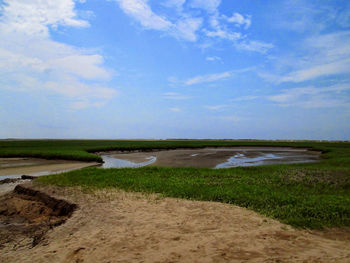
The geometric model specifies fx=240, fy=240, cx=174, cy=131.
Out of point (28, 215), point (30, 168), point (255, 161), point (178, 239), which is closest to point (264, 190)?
point (178, 239)

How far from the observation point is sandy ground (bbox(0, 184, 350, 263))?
589 centimetres

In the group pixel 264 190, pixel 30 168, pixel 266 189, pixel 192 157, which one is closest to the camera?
pixel 264 190

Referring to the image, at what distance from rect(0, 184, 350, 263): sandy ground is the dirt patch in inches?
15.3

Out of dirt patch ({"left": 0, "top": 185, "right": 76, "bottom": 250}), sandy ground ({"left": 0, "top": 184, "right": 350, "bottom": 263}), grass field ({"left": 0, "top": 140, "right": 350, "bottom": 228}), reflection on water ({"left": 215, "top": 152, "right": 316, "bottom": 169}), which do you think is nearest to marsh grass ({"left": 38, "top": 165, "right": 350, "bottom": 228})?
grass field ({"left": 0, "top": 140, "right": 350, "bottom": 228})

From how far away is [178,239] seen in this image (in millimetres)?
6848

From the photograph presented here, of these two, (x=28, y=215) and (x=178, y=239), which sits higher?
(x=178, y=239)

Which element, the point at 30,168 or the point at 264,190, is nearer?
the point at 264,190

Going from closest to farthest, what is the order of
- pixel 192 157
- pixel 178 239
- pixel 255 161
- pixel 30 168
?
pixel 178 239, pixel 30 168, pixel 255 161, pixel 192 157

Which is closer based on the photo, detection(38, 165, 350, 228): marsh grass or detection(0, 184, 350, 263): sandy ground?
detection(0, 184, 350, 263): sandy ground

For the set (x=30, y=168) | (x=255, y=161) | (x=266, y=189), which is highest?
(x=266, y=189)

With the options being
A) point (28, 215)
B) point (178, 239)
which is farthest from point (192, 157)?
point (178, 239)

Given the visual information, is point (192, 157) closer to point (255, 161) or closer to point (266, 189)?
point (255, 161)

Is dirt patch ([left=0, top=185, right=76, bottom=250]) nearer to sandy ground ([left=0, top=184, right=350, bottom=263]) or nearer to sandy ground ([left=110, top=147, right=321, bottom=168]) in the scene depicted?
sandy ground ([left=0, top=184, right=350, bottom=263])

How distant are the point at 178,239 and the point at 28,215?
24.1 feet
